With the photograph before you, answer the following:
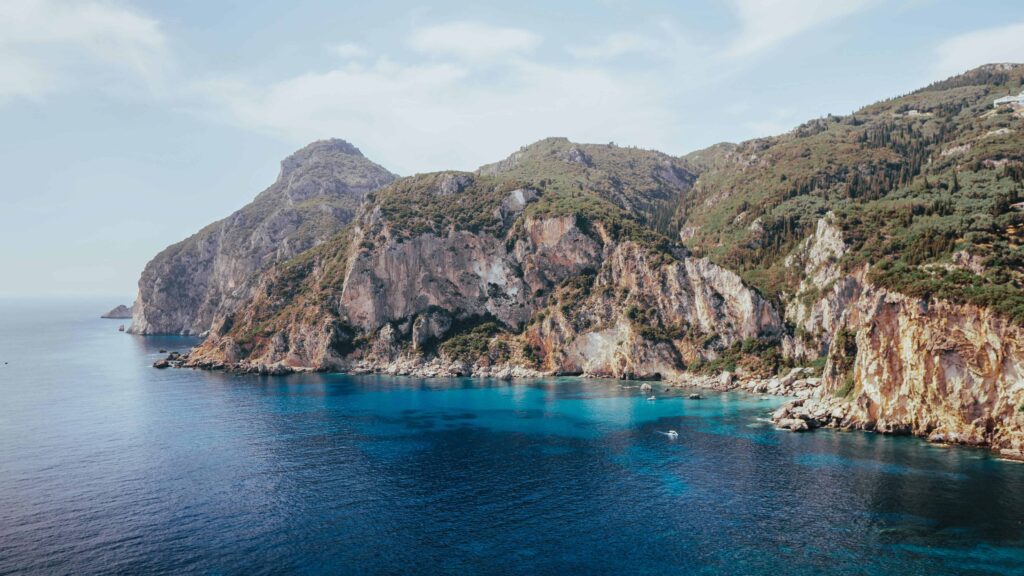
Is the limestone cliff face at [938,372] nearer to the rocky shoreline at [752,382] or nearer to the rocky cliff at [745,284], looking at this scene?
the rocky cliff at [745,284]

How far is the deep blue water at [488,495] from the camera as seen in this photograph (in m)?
45.3

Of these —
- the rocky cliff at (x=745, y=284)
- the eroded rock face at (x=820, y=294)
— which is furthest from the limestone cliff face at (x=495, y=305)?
the eroded rock face at (x=820, y=294)

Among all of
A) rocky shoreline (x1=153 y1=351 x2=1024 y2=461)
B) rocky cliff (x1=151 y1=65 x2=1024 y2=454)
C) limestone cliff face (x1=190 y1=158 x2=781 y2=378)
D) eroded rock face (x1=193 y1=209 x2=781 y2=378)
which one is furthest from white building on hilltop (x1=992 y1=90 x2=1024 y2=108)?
rocky shoreline (x1=153 y1=351 x2=1024 y2=461)

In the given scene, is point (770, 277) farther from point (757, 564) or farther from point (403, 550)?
point (403, 550)

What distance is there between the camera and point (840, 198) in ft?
481

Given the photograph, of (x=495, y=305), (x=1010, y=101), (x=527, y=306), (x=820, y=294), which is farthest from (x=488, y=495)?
(x=1010, y=101)

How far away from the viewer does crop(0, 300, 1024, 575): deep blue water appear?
4531 centimetres

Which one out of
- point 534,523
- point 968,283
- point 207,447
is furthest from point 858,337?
point 207,447

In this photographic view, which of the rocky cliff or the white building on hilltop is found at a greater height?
the white building on hilltop

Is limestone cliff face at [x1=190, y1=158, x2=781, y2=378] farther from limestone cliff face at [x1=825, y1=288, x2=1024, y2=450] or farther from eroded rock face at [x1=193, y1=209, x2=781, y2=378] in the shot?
limestone cliff face at [x1=825, y1=288, x2=1024, y2=450]

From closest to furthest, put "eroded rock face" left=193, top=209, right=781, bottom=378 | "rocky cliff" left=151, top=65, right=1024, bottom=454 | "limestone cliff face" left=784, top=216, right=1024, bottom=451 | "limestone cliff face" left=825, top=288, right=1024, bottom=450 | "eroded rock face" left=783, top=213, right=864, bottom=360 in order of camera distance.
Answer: "limestone cliff face" left=825, top=288, right=1024, bottom=450
"limestone cliff face" left=784, top=216, right=1024, bottom=451
"rocky cliff" left=151, top=65, right=1024, bottom=454
"eroded rock face" left=783, top=213, right=864, bottom=360
"eroded rock face" left=193, top=209, right=781, bottom=378

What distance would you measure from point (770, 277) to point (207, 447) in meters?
111

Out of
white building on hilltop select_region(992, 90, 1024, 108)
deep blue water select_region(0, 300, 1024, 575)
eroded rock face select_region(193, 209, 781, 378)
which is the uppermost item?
white building on hilltop select_region(992, 90, 1024, 108)

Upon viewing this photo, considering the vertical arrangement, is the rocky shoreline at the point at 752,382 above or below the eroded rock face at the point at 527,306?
below
